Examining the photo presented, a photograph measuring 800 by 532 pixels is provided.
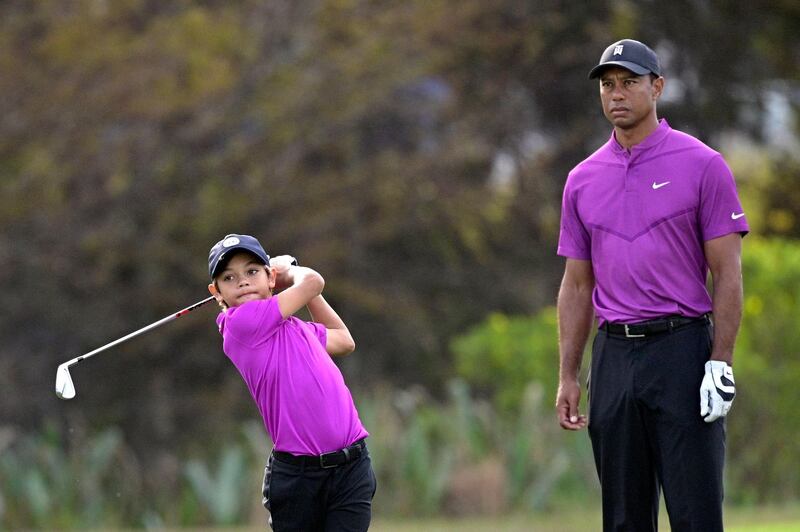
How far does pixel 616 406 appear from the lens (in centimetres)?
519

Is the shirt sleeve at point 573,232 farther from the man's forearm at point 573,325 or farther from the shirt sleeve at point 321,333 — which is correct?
the shirt sleeve at point 321,333

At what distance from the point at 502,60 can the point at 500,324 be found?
6.99 meters

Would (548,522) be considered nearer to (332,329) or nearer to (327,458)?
(332,329)

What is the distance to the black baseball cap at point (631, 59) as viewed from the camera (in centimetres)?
521

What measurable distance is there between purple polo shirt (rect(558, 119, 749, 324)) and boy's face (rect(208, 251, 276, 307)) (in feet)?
3.74

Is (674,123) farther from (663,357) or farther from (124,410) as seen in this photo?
(663,357)

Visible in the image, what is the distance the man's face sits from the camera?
525cm

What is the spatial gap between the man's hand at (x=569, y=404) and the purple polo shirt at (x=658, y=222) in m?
0.30

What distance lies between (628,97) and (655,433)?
113cm

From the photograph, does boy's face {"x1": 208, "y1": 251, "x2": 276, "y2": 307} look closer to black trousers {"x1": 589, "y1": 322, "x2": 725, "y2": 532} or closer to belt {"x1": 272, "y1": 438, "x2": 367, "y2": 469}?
belt {"x1": 272, "y1": 438, "x2": 367, "y2": 469}

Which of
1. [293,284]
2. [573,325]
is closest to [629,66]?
[573,325]

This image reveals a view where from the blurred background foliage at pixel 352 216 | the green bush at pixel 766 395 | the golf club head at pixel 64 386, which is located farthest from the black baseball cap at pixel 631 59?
the green bush at pixel 766 395

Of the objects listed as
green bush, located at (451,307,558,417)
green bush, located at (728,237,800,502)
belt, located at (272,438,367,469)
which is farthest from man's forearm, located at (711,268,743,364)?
green bush, located at (451,307,558,417)

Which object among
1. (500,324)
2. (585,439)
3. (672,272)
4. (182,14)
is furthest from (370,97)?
(672,272)
